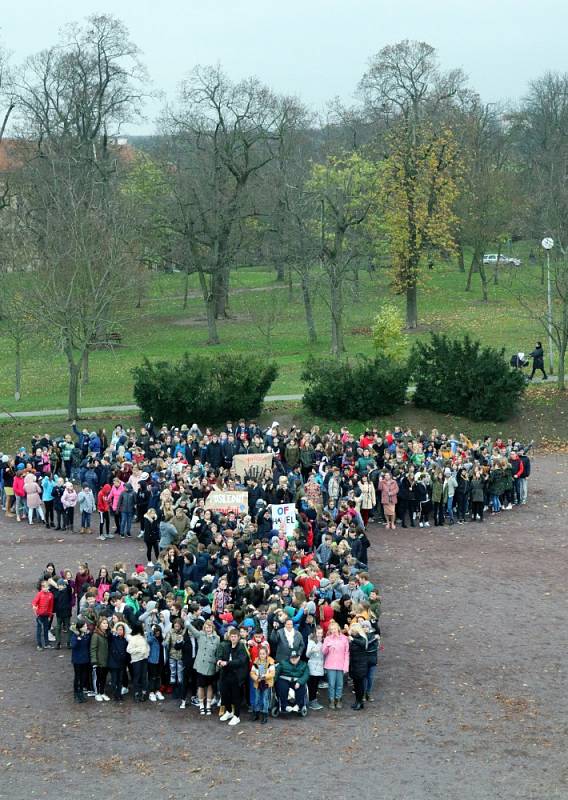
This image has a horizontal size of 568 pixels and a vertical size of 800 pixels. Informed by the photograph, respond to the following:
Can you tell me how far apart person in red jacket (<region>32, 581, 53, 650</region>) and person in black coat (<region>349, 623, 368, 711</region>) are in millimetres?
4965

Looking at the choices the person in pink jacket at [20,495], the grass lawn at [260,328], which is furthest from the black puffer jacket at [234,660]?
the grass lawn at [260,328]

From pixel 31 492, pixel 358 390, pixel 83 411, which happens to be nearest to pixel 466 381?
pixel 358 390

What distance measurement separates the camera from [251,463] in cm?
2734

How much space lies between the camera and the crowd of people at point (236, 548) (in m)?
15.1

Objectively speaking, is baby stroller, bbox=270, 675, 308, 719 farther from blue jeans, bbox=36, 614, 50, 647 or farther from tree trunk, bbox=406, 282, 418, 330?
tree trunk, bbox=406, 282, 418, 330

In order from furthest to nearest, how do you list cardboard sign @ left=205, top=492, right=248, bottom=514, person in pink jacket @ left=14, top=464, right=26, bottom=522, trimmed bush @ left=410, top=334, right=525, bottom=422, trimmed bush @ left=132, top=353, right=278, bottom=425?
1. trimmed bush @ left=132, top=353, right=278, bottom=425
2. trimmed bush @ left=410, top=334, right=525, bottom=422
3. person in pink jacket @ left=14, top=464, right=26, bottom=522
4. cardboard sign @ left=205, top=492, right=248, bottom=514

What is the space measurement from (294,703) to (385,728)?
1.29 metres

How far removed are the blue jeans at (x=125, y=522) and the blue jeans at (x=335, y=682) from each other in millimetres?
10159

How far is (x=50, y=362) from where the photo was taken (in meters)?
46.8

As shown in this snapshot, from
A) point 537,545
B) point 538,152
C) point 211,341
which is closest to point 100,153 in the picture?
point 211,341

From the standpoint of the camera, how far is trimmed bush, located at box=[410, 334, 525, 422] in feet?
113

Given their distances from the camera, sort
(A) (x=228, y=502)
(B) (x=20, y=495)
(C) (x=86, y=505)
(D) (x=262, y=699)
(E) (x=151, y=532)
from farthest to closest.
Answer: (B) (x=20, y=495)
(C) (x=86, y=505)
(A) (x=228, y=502)
(E) (x=151, y=532)
(D) (x=262, y=699)

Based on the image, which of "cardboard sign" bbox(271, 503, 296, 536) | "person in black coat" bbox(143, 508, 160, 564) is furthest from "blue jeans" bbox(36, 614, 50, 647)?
"cardboard sign" bbox(271, 503, 296, 536)

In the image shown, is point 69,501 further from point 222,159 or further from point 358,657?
point 222,159
